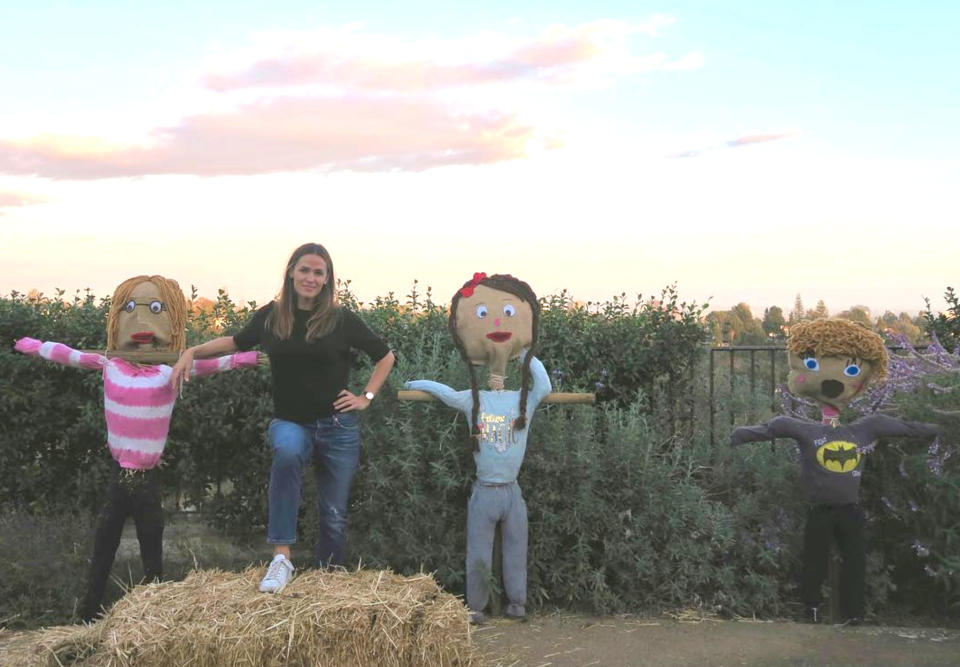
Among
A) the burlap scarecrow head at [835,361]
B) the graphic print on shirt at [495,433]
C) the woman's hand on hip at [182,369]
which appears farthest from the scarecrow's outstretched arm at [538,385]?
the woman's hand on hip at [182,369]

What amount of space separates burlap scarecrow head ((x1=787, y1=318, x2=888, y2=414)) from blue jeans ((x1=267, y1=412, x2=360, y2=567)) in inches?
100.0

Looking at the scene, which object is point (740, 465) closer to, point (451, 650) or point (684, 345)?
point (684, 345)

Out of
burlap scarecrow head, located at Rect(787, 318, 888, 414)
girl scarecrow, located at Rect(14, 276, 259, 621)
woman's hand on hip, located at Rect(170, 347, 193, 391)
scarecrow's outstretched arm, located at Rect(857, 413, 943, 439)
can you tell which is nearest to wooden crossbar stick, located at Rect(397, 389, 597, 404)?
girl scarecrow, located at Rect(14, 276, 259, 621)

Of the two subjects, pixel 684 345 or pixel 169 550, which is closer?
pixel 169 550

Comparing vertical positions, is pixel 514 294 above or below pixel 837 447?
above

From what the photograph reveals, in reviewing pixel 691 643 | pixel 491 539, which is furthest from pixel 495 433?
pixel 691 643

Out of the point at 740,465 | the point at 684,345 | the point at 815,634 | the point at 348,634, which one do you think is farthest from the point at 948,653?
the point at 348,634

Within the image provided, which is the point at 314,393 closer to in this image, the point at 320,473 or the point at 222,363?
the point at 320,473

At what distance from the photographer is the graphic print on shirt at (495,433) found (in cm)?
479

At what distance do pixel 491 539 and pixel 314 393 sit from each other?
4.00ft

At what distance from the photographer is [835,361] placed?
5.14 meters

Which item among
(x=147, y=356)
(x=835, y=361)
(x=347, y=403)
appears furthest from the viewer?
(x=835, y=361)

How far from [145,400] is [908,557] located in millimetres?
4386

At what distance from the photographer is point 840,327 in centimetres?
519
